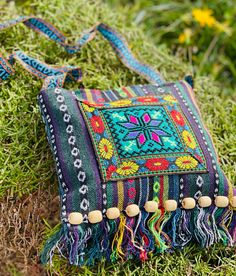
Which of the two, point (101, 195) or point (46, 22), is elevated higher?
point (46, 22)

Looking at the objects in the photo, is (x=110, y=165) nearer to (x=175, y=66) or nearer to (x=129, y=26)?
(x=175, y=66)

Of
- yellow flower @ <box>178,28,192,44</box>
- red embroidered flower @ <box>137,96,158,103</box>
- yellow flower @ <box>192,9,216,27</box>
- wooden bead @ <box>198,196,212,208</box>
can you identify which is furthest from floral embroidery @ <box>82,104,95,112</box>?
yellow flower @ <box>192,9,216,27</box>

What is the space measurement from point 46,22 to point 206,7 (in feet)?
3.11

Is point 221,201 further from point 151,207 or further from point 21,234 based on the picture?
point 21,234

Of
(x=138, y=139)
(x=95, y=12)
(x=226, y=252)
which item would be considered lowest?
(x=226, y=252)

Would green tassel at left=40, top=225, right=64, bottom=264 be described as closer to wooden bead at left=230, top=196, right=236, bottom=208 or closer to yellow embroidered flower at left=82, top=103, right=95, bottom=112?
yellow embroidered flower at left=82, top=103, right=95, bottom=112

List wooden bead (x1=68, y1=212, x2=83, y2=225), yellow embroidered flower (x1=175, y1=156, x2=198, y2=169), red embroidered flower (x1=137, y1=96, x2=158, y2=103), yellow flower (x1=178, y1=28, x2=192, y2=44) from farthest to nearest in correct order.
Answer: yellow flower (x1=178, y1=28, x2=192, y2=44), red embroidered flower (x1=137, y1=96, x2=158, y2=103), yellow embroidered flower (x1=175, y1=156, x2=198, y2=169), wooden bead (x1=68, y1=212, x2=83, y2=225)

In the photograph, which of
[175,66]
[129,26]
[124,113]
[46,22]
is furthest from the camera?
[129,26]

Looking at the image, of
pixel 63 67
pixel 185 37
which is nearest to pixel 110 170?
pixel 63 67

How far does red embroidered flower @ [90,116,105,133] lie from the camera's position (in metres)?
1.71

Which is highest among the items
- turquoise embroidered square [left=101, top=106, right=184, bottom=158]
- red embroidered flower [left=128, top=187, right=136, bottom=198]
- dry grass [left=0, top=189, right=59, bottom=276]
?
turquoise embroidered square [left=101, top=106, right=184, bottom=158]

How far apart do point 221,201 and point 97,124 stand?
40 cm

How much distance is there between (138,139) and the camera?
67.4 inches

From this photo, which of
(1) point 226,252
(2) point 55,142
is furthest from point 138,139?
(1) point 226,252
